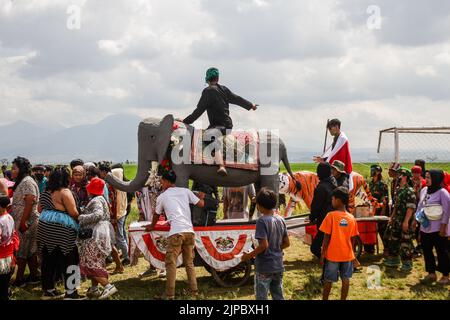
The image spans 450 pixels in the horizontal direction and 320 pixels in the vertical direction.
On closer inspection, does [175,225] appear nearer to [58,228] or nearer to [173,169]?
[173,169]

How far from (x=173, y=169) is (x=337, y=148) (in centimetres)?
317

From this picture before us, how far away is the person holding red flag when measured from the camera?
26.7ft

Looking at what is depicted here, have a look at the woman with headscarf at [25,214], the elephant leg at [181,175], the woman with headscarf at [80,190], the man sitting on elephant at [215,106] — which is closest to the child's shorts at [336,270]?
the man sitting on elephant at [215,106]

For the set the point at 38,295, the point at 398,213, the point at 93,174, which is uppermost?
the point at 93,174

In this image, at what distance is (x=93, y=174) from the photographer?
6.95 meters

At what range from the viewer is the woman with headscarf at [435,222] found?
21.9 ft

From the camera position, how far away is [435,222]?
269 inches

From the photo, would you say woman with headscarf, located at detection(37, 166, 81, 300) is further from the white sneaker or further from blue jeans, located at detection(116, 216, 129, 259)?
blue jeans, located at detection(116, 216, 129, 259)

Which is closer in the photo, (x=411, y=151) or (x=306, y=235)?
(x=306, y=235)

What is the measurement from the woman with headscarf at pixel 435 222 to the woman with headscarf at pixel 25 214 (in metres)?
6.19

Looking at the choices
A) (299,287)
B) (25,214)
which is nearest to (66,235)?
(25,214)

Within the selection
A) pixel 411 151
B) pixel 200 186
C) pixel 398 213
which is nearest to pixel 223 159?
pixel 200 186
